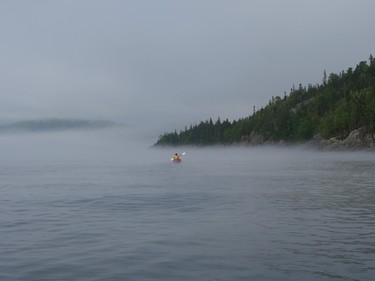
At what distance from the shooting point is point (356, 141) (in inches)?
6053

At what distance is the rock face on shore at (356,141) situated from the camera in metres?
148

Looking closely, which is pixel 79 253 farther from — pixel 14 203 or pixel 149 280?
pixel 14 203

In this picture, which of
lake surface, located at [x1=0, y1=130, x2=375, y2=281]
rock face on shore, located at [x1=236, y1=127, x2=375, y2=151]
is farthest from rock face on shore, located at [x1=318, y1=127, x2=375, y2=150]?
lake surface, located at [x1=0, y1=130, x2=375, y2=281]

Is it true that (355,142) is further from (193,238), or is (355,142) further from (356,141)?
(193,238)

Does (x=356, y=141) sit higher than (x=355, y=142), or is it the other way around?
(x=356, y=141)

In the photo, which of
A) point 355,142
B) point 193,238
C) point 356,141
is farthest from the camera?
point 355,142

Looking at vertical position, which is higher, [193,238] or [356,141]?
[356,141]

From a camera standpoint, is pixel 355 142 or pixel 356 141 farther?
pixel 355 142

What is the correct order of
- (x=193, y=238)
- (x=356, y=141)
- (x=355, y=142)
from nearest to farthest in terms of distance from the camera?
(x=193, y=238) < (x=356, y=141) < (x=355, y=142)

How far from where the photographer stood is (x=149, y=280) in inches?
544

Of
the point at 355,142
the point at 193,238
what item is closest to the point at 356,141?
the point at 355,142

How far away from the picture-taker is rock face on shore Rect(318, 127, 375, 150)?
148500 millimetres

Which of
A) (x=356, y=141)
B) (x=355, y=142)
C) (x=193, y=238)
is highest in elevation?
(x=356, y=141)

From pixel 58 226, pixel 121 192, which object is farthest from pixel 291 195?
pixel 58 226
